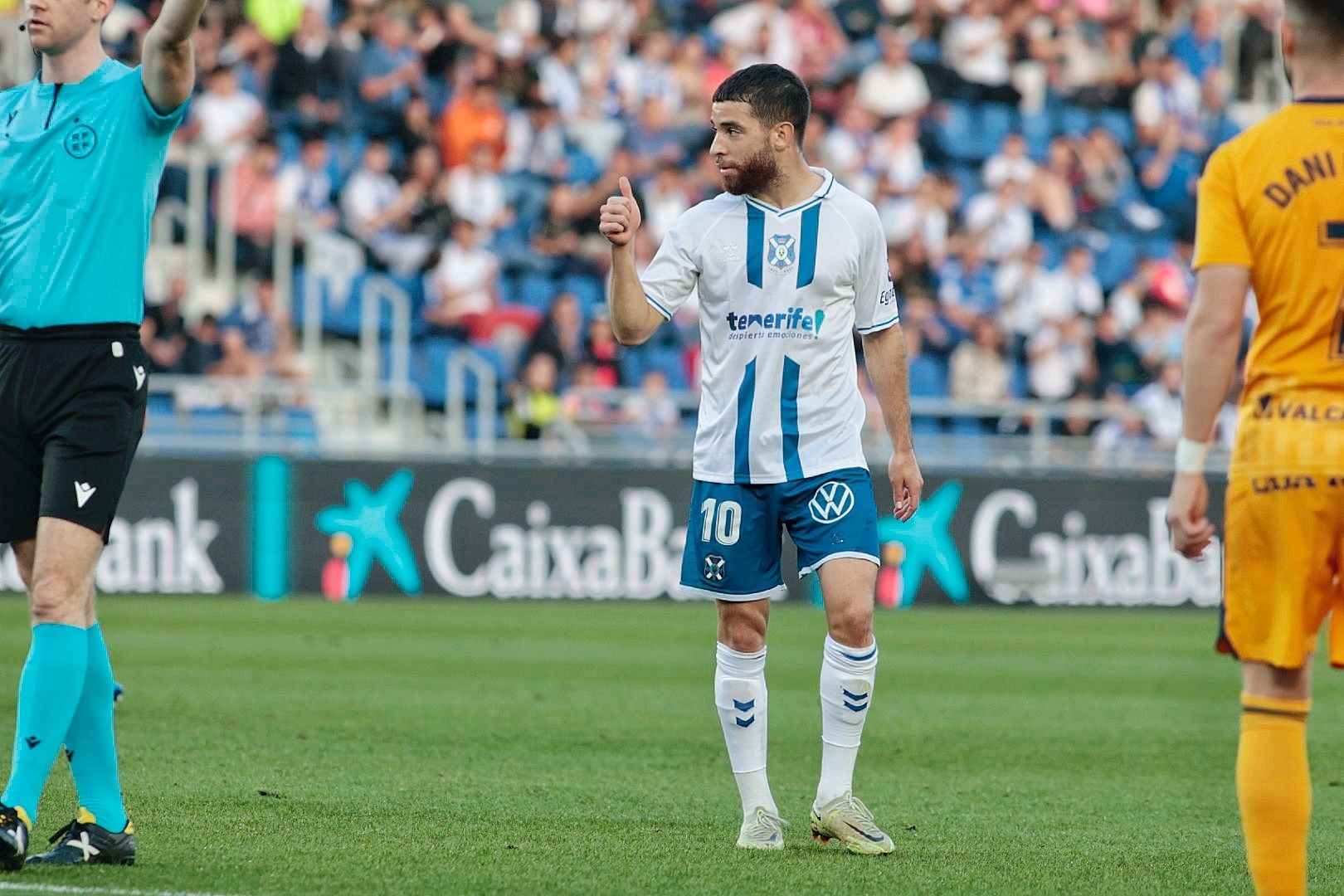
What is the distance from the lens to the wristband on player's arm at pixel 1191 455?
4.32 m

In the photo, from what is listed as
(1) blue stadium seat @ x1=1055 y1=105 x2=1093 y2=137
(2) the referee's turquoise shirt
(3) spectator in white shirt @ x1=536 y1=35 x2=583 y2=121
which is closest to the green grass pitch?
(2) the referee's turquoise shirt

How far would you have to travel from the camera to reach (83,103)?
17.8 feet

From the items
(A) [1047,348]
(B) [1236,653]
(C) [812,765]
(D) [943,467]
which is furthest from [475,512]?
(B) [1236,653]

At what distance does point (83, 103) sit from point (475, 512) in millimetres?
11959

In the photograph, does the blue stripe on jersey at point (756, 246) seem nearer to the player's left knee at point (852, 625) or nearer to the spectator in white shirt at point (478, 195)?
the player's left knee at point (852, 625)

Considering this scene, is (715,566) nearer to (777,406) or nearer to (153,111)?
(777,406)

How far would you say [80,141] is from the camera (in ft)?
17.7

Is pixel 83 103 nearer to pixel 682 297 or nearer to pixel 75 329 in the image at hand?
pixel 75 329

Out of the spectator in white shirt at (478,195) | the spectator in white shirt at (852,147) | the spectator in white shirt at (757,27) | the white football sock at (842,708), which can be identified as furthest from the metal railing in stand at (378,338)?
the white football sock at (842,708)

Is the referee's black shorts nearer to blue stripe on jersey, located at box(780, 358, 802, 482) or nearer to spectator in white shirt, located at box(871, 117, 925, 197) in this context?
blue stripe on jersey, located at box(780, 358, 802, 482)

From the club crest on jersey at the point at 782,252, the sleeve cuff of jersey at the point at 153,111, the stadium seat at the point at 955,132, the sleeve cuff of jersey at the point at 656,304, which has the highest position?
the stadium seat at the point at 955,132

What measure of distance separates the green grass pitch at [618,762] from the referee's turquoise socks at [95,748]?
22 centimetres

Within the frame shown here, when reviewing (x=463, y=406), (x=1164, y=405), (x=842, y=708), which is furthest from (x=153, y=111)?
(x=1164, y=405)

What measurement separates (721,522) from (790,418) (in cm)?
39
